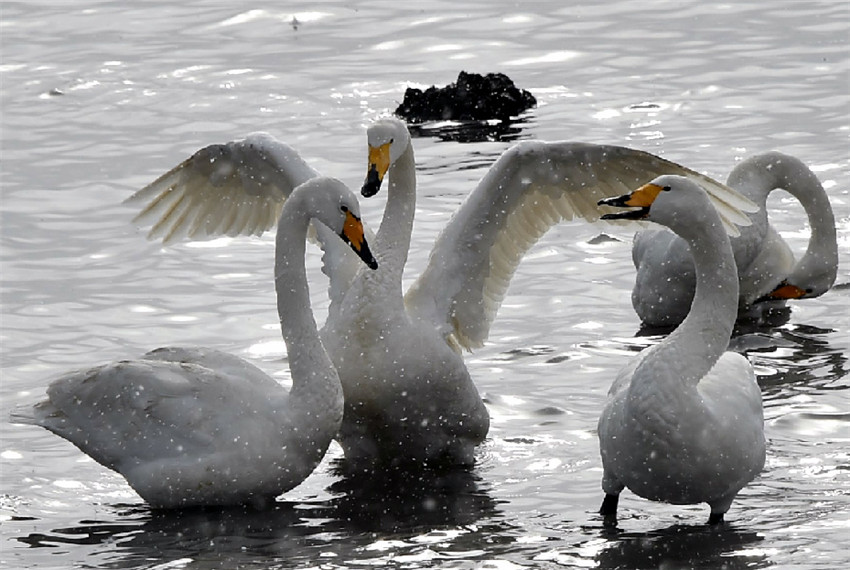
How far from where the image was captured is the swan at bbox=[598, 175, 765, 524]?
7.57 meters

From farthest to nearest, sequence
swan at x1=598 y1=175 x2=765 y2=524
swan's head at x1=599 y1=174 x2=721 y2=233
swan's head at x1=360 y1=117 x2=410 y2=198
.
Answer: swan's head at x1=360 y1=117 x2=410 y2=198 < swan's head at x1=599 y1=174 x2=721 y2=233 < swan at x1=598 y1=175 x2=765 y2=524

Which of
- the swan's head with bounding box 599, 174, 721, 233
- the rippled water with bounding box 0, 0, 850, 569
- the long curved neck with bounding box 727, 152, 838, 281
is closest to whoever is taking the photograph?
the swan's head with bounding box 599, 174, 721, 233

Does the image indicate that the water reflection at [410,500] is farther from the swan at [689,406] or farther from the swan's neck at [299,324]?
the swan at [689,406]

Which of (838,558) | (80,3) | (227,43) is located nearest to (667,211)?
(838,558)

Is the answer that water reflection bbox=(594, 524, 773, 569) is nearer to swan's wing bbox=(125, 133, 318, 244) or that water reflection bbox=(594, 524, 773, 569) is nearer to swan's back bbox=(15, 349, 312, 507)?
swan's back bbox=(15, 349, 312, 507)

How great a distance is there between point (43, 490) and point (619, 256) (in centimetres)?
515

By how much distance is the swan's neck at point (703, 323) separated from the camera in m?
7.68

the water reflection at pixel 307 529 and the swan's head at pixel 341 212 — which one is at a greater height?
the swan's head at pixel 341 212

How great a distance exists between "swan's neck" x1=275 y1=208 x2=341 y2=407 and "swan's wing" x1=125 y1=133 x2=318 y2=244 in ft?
5.20

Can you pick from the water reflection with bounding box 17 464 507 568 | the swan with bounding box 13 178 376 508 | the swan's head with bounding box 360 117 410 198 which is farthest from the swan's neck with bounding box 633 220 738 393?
the swan's head with bounding box 360 117 410 198

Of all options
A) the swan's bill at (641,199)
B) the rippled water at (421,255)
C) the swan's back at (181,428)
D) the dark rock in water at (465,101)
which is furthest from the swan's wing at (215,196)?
the dark rock in water at (465,101)

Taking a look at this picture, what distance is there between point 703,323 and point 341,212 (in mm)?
1784

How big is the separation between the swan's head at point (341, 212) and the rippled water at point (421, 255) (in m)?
1.22

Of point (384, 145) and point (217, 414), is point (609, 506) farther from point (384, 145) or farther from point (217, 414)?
point (384, 145)
